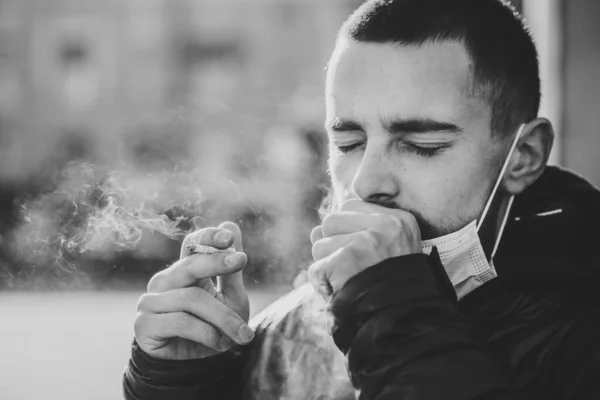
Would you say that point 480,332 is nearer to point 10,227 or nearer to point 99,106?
point 10,227

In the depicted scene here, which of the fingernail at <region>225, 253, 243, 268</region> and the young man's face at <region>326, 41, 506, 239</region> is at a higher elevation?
the young man's face at <region>326, 41, 506, 239</region>

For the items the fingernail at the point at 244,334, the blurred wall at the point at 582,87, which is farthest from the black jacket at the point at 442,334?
the blurred wall at the point at 582,87

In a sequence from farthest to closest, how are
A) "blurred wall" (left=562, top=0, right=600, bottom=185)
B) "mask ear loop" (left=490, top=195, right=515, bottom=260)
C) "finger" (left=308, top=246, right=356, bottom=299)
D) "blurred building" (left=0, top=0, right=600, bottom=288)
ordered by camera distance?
→ 1. "blurred building" (left=0, top=0, right=600, bottom=288)
2. "blurred wall" (left=562, top=0, right=600, bottom=185)
3. "mask ear loop" (left=490, top=195, right=515, bottom=260)
4. "finger" (left=308, top=246, right=356, bottom=299)

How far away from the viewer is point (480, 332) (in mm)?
1509

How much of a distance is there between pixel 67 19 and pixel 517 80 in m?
15.3

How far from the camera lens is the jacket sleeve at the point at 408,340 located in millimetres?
1169

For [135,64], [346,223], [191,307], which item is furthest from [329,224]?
[135,64]

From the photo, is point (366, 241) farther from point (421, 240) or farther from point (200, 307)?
point (200, 307)

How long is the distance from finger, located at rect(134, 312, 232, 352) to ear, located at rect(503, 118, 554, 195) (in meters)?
0.84

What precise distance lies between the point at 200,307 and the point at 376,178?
19.8 inches

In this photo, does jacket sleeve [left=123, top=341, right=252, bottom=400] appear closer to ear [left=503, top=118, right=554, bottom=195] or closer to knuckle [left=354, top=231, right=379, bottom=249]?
knuckle [left=354, top=231, right=379, bottom=249]

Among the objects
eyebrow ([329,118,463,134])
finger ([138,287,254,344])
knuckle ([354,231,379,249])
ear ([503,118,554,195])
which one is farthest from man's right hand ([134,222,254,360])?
ear ([503,118,554,195])

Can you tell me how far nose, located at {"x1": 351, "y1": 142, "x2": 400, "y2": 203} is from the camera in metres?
1.47

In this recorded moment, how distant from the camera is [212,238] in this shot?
1553mm
